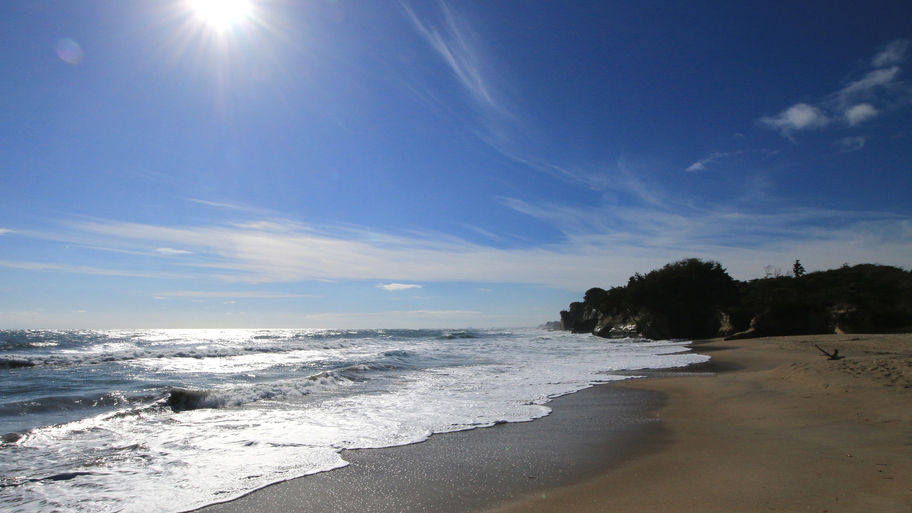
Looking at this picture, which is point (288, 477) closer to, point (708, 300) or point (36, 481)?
point (36, 481)

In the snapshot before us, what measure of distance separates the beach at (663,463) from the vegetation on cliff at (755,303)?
1203 inches

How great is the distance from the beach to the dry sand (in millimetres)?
17

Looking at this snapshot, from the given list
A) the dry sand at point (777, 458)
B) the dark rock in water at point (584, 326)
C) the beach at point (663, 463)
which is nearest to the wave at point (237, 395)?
the beach at point (663, 463)

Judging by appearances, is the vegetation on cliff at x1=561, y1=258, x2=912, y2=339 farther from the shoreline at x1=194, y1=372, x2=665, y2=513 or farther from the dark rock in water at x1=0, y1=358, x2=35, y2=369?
the dark rock in water at x1=0, y1=358, x2=35, y2=369

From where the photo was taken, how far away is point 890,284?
104 ft

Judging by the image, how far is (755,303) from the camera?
36.5 metres

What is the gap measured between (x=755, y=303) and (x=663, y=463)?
39151 millimetres

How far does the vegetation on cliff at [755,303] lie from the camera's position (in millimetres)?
30639

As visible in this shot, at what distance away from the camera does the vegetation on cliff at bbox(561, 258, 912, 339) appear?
30.6 meters

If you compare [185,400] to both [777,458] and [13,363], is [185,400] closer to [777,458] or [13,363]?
[777,458]

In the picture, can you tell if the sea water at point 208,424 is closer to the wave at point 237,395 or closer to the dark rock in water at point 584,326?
the wave at point 237,395

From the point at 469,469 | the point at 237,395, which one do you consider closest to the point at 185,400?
the point at 237,395

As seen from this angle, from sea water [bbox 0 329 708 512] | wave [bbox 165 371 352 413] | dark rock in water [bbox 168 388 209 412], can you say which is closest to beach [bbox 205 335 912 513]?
sea water [bbox 0 329 708 512]

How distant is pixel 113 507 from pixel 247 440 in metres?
2.36
